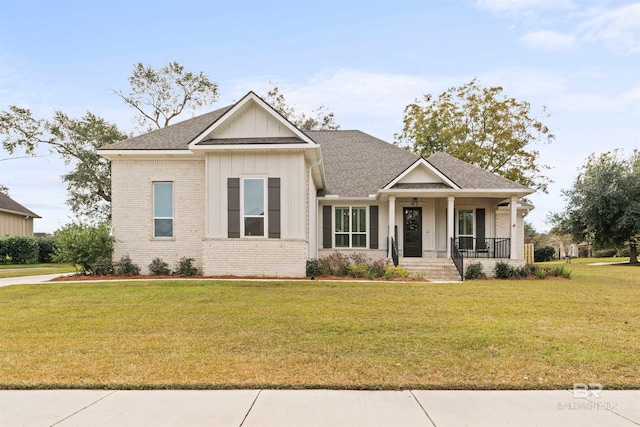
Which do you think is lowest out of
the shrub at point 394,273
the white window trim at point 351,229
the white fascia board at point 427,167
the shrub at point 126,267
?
the shrub at point 394,273

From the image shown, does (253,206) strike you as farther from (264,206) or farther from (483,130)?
(483,130)

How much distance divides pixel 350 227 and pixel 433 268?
4.35 metres

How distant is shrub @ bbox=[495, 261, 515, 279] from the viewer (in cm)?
1692

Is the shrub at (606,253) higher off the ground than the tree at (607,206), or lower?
lower

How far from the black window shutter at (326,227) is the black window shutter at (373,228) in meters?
1.84

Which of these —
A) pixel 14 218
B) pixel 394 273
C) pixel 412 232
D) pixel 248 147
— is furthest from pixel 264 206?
pixel 14 218

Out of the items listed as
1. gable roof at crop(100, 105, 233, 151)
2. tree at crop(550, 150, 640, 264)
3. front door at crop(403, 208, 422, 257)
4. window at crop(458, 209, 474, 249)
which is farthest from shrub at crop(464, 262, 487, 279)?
tree at crop(550, 150, 640, 264)

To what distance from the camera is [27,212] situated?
133 feet

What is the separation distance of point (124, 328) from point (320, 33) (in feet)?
39.0

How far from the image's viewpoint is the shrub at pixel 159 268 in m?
15.6

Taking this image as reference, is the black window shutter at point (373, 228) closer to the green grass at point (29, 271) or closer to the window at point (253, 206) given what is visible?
the window at point (253, 206)
